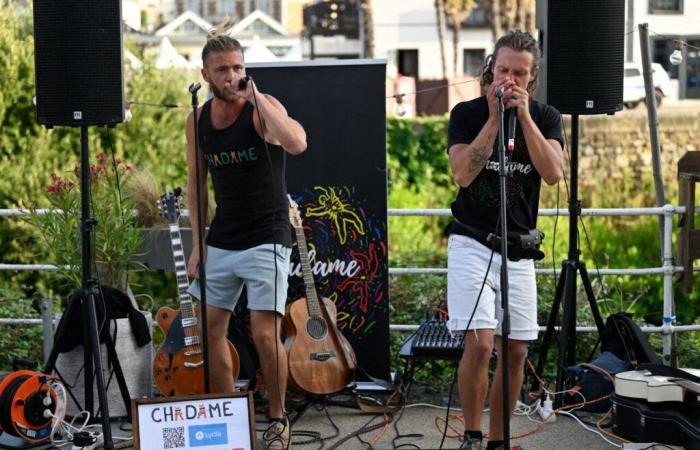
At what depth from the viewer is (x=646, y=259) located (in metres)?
14.4

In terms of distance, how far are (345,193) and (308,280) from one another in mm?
517

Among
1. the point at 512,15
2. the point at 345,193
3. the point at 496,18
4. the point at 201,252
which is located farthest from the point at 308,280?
the point at 496,18

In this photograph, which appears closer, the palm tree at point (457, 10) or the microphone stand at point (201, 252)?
the microphone stand at point (201, 252)

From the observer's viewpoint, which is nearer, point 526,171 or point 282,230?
point 526,171

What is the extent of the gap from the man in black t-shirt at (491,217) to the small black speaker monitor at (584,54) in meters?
0.85

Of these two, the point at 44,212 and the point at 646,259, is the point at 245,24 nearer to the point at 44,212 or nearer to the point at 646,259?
the point at 646,259

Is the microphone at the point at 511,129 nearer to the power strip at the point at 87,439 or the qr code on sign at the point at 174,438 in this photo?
the qr code on sign at the point at 174,438

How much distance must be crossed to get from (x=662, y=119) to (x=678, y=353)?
49.2 ft

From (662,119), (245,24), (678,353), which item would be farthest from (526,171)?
(245,24)

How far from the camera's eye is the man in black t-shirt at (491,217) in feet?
13.8

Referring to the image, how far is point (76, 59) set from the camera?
4.89 meters

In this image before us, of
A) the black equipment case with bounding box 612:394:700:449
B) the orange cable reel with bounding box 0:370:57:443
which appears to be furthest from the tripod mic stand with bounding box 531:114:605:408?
the orange cable reel with bounding box 0:370:57:443

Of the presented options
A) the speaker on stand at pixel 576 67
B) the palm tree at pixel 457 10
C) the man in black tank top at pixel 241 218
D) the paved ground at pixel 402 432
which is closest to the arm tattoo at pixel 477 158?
the man in black tank top at pixel 241 218

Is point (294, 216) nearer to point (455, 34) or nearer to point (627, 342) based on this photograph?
point (627, 342)
